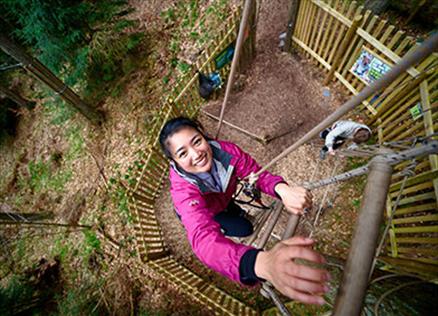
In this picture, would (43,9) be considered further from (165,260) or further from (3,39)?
(165,260)

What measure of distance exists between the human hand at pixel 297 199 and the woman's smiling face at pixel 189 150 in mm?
844

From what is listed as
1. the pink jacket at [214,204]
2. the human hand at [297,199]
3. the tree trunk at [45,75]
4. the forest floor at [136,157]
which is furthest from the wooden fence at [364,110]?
the tree trunk at [45,75]

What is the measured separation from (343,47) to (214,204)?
14.4ft

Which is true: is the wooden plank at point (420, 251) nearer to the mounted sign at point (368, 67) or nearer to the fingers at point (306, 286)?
the mounted sign at point (368, 67)

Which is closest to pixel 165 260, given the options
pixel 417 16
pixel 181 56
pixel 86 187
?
pixel 86 187

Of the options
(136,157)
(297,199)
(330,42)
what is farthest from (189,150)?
(330,42)

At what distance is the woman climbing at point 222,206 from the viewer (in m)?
0.84

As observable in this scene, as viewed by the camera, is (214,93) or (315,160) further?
(214,93)

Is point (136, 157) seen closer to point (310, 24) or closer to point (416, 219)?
point (310, 24)

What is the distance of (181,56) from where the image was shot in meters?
6.52

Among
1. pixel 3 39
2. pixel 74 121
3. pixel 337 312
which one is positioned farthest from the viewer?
pixel 74 121

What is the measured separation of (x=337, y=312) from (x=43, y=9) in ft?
23.0

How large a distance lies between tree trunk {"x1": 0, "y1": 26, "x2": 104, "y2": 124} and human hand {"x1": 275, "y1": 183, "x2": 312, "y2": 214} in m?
6.06

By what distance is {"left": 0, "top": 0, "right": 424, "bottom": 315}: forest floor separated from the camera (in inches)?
176
